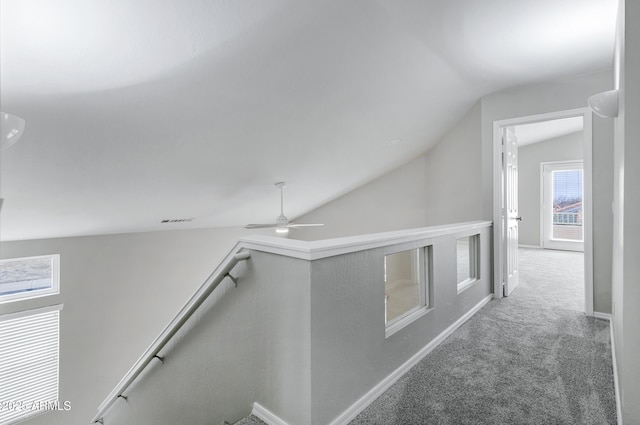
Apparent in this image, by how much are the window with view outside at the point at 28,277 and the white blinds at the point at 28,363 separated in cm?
25

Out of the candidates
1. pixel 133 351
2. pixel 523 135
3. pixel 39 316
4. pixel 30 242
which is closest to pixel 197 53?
pixel 30 242

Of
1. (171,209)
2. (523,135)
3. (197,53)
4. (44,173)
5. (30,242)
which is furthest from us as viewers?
(523,135)

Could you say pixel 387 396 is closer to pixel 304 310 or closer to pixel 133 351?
pixel 304 310

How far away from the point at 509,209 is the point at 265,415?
3.55 m

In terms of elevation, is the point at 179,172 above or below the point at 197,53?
below

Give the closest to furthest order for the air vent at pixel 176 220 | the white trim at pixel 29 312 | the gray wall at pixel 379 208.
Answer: the white trim at pixel 29 312 → the air vent at pixel 176 220 → the gray wall at pixel 379 208

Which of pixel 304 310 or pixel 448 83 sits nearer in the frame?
pixel 304 310

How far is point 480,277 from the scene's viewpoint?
3.37m

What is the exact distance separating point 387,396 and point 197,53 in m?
2.34

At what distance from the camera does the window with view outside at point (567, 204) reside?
7.32m

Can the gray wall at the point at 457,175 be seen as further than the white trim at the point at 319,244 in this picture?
Yes

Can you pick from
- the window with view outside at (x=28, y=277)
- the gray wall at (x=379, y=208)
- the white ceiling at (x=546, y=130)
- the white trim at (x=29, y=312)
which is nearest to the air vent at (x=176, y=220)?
the window with view outside at (x=28, y=277)

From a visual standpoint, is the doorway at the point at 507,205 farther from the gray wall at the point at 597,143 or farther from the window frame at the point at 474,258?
the window frame at the point at 474,258

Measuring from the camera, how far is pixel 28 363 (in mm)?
4305
